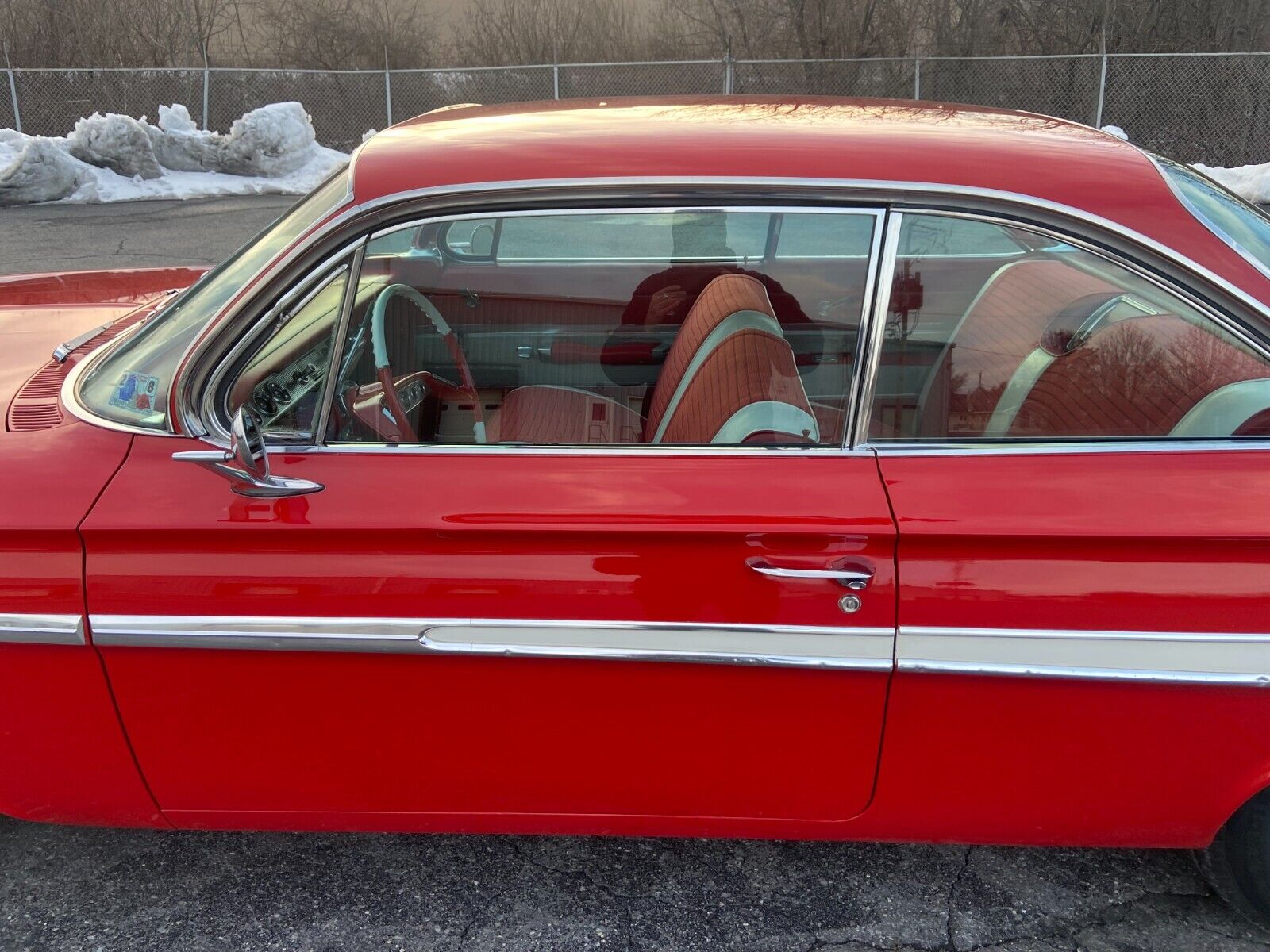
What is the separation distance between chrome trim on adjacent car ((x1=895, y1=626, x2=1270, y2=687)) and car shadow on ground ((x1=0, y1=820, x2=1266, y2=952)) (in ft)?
2.43

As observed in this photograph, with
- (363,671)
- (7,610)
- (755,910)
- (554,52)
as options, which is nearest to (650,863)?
(755,910)

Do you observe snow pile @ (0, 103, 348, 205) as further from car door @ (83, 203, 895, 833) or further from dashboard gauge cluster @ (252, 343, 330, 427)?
car door @ (83, 203, 895, 833)

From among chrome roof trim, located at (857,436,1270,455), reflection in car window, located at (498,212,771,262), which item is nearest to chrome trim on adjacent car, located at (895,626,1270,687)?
chrome roof trim, located at (857,436,1270,455)

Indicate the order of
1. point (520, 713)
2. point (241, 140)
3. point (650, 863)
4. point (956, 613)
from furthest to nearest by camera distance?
point (241, 140), point (650, 863), point (520, 713), point (956, 613)

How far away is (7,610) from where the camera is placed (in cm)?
185

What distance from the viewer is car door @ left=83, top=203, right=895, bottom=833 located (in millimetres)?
1814

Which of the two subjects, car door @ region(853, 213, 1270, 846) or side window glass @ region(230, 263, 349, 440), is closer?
car door @ region(853, 213, 1270, 846)

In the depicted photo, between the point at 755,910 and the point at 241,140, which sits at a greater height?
the point at 241,140

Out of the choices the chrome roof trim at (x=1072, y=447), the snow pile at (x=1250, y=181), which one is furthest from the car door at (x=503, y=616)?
the snow pile at (x=1250, y=181)

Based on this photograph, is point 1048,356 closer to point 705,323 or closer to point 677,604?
point 705,323

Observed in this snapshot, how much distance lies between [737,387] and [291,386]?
3.01 feet

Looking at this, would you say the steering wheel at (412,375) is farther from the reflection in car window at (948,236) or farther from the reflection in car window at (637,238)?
the reflection in car window at (948,236)

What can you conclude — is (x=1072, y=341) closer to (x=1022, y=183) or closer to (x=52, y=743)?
(x=1022, y=183)

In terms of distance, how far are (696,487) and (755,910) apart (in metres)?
1.03
